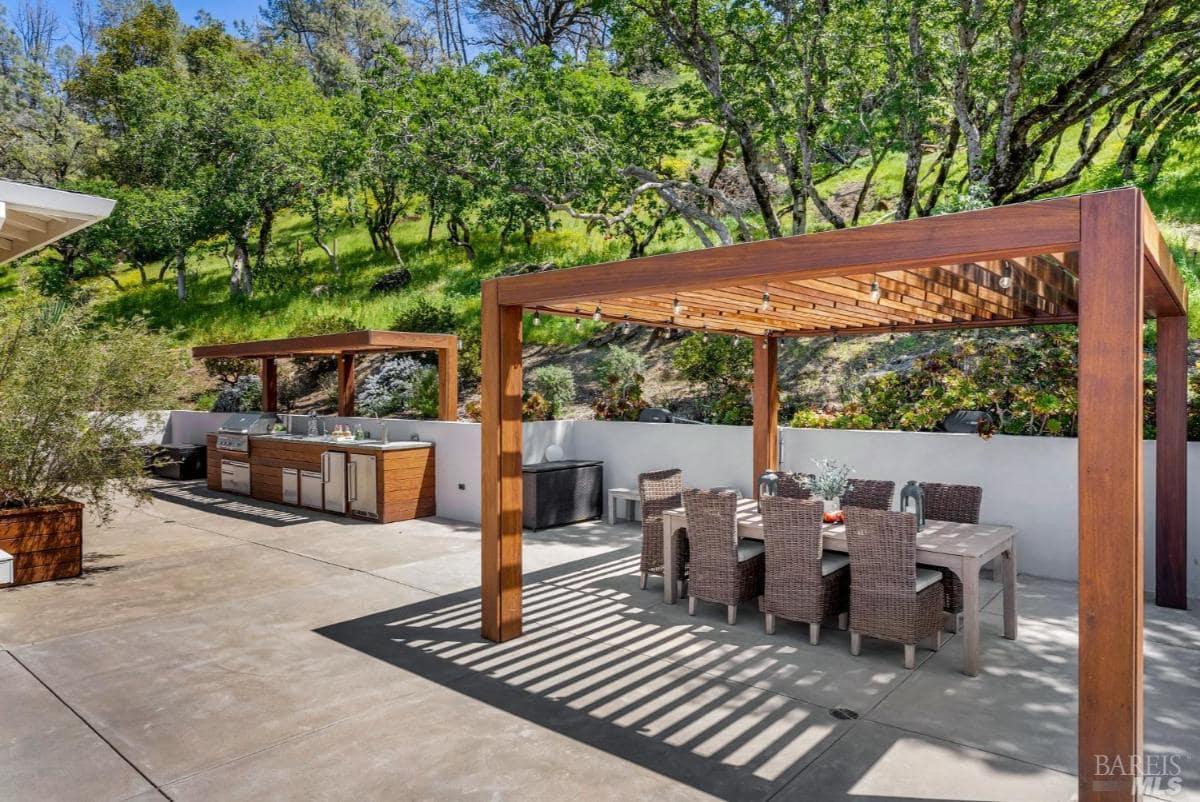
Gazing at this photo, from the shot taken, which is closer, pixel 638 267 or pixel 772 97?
pixel 638 267

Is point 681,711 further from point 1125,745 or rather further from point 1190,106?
point 1190,106

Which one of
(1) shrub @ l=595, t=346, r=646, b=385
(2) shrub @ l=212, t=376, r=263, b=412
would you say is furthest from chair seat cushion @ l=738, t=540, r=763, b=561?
(2) shrub @ l=212, t=376, r=263, b=412

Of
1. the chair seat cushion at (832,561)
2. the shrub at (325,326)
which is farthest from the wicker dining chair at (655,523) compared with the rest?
the shrub at (325,326)

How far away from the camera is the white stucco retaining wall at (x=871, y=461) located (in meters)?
6.32

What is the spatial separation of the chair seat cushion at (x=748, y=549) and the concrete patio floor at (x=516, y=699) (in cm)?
47

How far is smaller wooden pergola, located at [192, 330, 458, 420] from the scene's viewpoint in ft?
32.2

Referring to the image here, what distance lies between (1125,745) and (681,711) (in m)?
1.89

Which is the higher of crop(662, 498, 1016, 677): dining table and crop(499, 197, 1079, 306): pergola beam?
crop(499, 197, 1079, 306): pergola beam

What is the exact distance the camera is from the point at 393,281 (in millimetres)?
21812

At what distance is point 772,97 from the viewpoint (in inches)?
432

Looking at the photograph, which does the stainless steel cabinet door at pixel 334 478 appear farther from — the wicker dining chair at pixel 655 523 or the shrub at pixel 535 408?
the wicker dining chair at pixel 655 523

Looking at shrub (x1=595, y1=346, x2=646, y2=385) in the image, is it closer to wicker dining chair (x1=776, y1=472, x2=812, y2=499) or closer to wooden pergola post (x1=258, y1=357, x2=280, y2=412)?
wicker dining chair (x1=776, y1=472, x2=812, y2=499)

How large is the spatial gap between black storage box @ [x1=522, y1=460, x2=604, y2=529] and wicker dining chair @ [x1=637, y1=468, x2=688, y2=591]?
2.74 meters

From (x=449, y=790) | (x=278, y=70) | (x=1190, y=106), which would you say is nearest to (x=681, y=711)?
(x=449, y=790)
